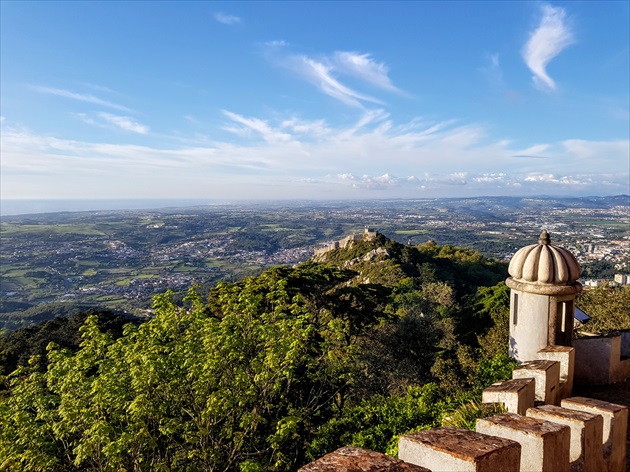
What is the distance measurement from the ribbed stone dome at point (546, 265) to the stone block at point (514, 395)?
2.84 m

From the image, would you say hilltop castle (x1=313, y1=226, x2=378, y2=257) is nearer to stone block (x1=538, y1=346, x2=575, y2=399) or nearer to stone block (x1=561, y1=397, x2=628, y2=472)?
stone block (x1=538, y1=346, x2=575, y2=399)

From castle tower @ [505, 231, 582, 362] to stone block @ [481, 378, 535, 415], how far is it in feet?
8.29

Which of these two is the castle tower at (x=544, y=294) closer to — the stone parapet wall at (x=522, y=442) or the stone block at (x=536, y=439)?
the stone parapet wall at (x=522, y=442)

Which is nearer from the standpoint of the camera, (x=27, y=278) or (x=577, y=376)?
(x=577, y=376)

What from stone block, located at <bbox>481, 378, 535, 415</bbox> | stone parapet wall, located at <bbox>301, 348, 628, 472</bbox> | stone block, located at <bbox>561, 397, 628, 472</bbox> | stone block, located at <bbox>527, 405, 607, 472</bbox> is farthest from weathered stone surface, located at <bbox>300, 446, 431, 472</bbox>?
stone block, located at <bbox>481, 378, 535, 415</bbox>

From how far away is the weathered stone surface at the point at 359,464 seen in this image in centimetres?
265

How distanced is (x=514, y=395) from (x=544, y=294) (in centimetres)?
337

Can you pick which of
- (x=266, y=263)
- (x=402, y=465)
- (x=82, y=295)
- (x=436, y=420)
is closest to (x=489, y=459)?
(x=402, y=465)

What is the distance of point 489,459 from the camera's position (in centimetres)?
298

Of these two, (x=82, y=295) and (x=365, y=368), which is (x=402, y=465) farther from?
(x=82, y=295)

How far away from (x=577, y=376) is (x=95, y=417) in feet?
32.6

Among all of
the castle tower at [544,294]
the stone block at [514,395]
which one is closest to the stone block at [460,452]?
the stone block at [514,395]

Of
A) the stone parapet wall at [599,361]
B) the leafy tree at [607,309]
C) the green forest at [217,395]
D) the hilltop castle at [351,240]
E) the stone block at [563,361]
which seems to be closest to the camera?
the stone block at [563,361]

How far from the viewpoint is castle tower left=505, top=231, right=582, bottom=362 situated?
8055 mm
